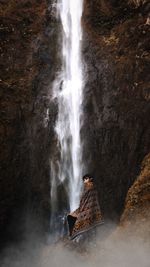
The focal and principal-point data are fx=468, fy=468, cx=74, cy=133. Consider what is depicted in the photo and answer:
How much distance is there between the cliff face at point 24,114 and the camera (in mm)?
19625

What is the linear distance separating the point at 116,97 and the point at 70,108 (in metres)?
2.08

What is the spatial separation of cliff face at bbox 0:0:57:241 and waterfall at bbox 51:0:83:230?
41 cm

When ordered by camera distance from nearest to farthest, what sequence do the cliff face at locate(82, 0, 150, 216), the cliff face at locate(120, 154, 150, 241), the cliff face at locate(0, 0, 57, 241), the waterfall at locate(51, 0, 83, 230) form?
the cliff face at locate(120, 154, 150, 241) → the cliff face at locate(82, 0, 150, 216) → the waterfall at locate(51, 0, 83, 230) → the cliff face at locate(0, 0, 57, 241)

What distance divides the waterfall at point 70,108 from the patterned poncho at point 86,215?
304mm

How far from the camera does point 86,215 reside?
18.6m

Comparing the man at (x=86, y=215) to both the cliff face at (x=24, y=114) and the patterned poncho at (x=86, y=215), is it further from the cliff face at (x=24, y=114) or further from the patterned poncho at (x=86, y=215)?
the cliff face at (x=24, y=114)

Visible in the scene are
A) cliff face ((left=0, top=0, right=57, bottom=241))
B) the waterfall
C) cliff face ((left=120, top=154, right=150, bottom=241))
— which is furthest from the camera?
cliff face ((left=0, top=0, right=57, bottom=241))

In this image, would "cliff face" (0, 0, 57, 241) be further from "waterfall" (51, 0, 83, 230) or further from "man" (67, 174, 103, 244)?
"man" (67, 174, 103, 244)

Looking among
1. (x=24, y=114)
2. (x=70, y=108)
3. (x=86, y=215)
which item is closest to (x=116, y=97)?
(x=70, y=108)

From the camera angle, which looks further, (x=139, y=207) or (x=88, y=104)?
(x=88, y=104)

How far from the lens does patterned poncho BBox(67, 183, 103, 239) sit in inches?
729

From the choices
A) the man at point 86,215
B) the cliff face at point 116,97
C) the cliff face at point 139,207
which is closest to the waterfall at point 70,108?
the man at point 86,215

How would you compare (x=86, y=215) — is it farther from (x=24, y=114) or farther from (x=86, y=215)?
(x=24, y=114)

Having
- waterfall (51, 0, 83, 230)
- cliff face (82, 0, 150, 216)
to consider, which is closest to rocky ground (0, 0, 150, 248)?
cliff face (82, 0, 150, 216)
